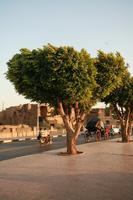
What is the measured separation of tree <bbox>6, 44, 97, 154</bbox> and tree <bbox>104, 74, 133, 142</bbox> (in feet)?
28.3

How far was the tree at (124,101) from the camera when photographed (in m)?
28.6

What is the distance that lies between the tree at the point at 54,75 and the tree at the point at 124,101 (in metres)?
8.61

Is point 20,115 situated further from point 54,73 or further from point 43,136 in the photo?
point 54,73

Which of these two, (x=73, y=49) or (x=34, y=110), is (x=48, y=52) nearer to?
(x=73, y=49)

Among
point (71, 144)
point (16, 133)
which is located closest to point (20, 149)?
point (71, 144)

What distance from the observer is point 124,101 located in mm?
28984

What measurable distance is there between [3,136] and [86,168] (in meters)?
37.7

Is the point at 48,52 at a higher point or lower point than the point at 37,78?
higher

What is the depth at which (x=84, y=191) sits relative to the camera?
31.2 ft

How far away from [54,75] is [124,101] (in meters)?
11.4

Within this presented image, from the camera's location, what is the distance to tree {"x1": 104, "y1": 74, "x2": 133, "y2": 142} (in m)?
28.6

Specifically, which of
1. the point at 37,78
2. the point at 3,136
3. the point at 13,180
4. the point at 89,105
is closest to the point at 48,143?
the point at 89,105

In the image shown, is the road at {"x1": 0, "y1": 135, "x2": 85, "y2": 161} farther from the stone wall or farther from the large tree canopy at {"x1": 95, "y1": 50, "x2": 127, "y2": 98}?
the stone wall

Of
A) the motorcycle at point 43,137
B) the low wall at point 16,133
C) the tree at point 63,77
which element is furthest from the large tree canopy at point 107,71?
the low wall at point 16,133
